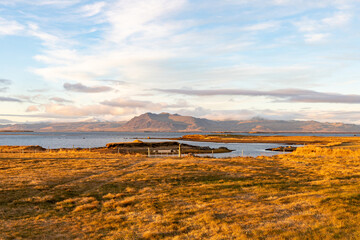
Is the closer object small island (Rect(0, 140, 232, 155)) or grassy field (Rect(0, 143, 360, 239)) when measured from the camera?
grassy field (Rect(0, 143, 360, 239))

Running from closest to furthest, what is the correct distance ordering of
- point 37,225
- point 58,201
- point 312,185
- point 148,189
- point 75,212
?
point 37,225, point 75,212, point 58,201, point 148,189, point 312,185

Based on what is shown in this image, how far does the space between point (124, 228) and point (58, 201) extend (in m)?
6.39

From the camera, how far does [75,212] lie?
46.2ft

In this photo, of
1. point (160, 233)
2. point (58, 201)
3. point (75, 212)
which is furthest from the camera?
point (58, 201)

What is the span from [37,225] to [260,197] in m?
11.5

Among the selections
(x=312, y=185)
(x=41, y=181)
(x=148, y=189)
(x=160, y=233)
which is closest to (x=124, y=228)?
(x=160, y=233)

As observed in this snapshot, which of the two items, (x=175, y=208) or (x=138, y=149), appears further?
(x=138, y=149)

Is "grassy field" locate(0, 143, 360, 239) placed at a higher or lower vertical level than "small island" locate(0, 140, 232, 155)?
higher

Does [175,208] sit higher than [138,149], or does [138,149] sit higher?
[175,208]

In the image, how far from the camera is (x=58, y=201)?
16266 mm

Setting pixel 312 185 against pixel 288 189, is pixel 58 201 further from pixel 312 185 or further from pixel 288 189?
pixel 312 185

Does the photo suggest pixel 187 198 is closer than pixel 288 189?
Yes

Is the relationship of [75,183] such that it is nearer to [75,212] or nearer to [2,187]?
[2,187]

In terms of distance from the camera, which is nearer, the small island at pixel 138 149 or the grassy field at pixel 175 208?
the grassy field at pixel 175 208
